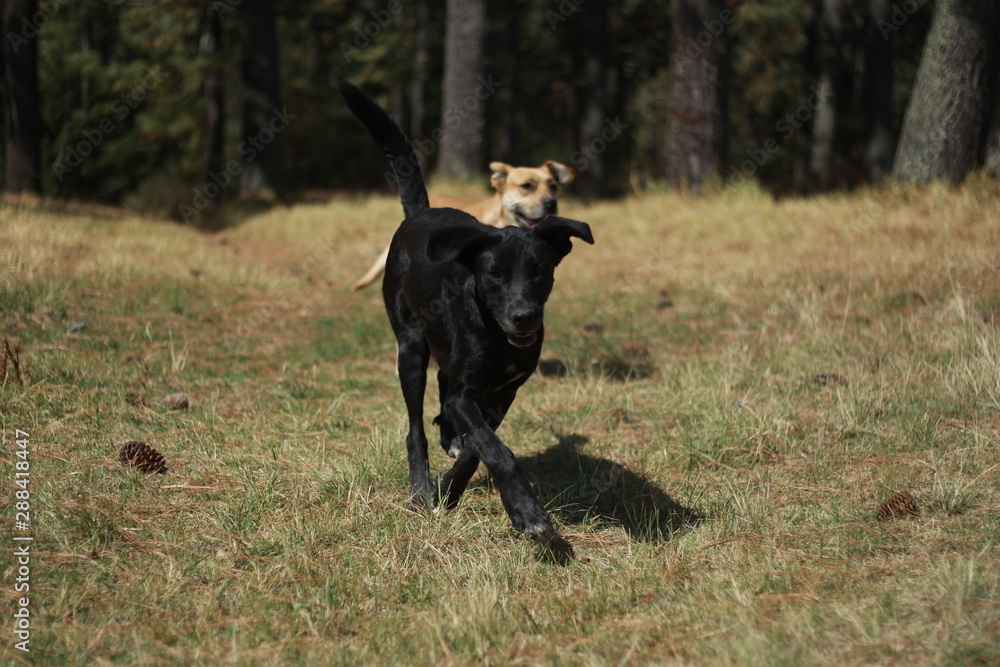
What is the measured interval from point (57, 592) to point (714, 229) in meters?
8.22

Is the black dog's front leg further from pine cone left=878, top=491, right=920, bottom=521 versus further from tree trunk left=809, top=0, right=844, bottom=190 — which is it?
tree trunk left=809, top=0, right=844, bottom=190

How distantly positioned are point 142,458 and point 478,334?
65.8 inches

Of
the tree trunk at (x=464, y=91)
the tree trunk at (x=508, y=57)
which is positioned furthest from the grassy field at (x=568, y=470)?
the tree trunk at (x=508, y=57)

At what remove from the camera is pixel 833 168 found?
67.8 feet

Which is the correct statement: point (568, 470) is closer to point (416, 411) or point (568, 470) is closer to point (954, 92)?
point (416, 411)

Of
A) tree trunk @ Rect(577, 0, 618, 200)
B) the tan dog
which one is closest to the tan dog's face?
the tan dog

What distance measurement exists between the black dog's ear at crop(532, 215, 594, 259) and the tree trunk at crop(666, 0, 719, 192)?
8.39 metres

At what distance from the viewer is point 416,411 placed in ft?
13.2

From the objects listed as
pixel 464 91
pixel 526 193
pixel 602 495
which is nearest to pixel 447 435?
pixel 602 495

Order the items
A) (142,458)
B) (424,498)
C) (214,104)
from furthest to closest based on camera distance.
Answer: (214,104) < (142,458) < (424,498)

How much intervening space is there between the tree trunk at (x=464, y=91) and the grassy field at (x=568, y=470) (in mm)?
6294

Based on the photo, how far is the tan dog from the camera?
6.63 metres

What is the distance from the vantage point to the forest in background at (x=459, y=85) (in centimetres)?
1191

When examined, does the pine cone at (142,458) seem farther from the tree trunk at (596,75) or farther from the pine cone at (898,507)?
the tree trunk at (596,75)
